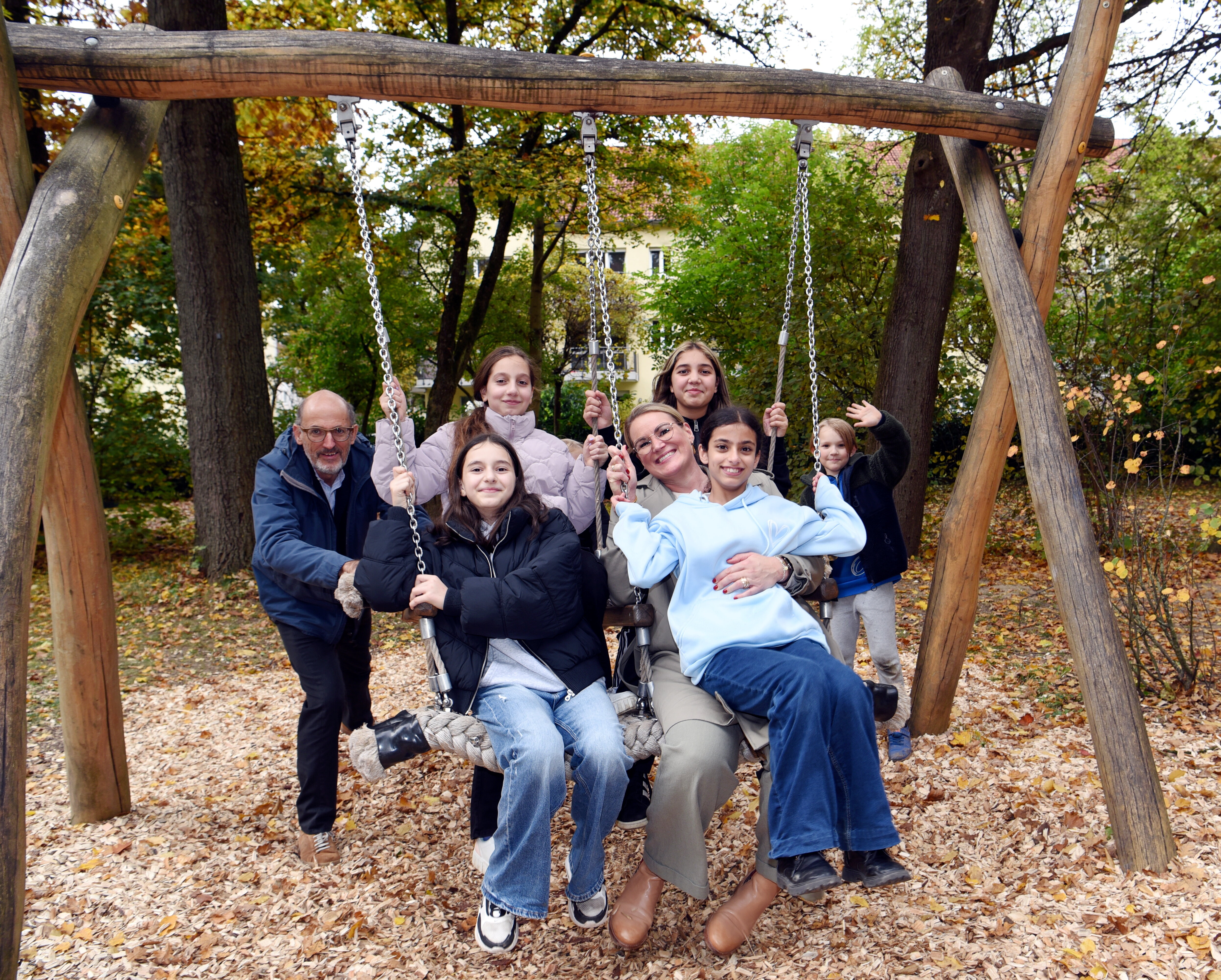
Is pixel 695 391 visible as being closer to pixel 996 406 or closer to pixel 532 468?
pixel 532 468

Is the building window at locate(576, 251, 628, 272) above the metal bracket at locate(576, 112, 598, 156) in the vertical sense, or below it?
above

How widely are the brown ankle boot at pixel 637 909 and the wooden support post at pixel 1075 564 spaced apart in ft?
5.62

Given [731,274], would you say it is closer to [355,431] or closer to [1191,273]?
[1191,273]

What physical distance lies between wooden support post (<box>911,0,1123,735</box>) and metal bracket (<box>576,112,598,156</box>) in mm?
1552

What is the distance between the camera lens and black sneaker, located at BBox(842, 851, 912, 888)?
7.74ft

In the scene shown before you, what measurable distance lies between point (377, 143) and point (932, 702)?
11784 mm

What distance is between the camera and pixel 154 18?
21.7 ft

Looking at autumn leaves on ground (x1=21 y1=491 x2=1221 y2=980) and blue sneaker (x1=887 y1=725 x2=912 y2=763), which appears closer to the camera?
autumn leaves on ground (x1=21 y1=491 x2=1221 y2=980)

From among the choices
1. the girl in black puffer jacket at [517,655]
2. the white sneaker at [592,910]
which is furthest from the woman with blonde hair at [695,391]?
the white sneaker at [592,910]

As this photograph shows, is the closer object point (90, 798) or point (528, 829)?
point (528, 829)

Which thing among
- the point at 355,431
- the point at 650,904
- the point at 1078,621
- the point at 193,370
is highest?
the point at 193,370

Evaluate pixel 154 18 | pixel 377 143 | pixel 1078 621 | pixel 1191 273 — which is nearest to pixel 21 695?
pixel 1078 621

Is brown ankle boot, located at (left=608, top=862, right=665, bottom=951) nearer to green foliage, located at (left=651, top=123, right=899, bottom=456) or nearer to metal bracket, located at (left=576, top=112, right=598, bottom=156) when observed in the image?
metal bracket, located at (left=576, top=112, right=598, bottom=156)

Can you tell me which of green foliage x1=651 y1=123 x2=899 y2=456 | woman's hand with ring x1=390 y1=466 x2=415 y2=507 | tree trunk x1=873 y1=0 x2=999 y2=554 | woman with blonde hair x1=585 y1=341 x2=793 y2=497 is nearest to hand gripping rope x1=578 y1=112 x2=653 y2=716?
woman with blonde hair x1=585 y1=341 x2=793 y2=497
